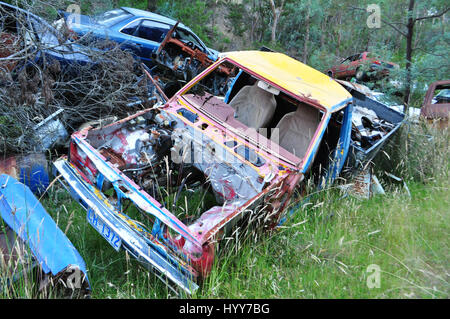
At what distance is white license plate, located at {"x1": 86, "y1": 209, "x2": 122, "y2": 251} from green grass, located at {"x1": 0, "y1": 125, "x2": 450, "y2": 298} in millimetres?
235

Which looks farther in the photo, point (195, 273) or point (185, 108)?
point (185, 108)

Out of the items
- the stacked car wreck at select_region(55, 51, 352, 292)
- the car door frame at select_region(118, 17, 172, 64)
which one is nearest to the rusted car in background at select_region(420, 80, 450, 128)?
the stacked car wreck at select_region(55, 51, 352, 292)

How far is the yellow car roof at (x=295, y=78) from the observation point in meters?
3.88

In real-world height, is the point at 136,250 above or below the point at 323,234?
above

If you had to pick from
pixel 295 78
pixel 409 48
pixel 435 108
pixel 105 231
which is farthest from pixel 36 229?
pixel 409 48

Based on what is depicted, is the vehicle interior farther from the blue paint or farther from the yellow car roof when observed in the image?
the blue paint

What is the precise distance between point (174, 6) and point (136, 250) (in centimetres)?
1082

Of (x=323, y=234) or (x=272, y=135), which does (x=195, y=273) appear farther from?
(x=272, y=135)

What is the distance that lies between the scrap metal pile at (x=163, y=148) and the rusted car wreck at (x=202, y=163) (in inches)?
0.5

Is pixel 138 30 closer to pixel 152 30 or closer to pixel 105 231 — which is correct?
pixel 152 30
